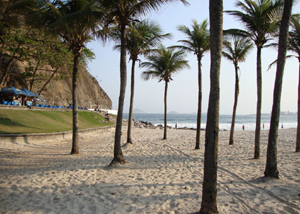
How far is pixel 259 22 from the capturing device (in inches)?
334

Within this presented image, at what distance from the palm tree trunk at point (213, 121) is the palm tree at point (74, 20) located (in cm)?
504

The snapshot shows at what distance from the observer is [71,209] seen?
4.09 metres

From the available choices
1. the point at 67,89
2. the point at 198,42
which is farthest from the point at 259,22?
the point at 67,89

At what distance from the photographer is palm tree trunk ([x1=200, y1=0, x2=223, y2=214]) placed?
3.83 meters

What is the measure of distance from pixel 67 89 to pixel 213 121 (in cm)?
4554

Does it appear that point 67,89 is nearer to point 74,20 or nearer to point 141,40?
point 141,40

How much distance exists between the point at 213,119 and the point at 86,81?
57.5 m

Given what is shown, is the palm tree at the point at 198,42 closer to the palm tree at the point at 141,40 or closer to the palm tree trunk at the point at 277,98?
the palm tree at the point at 141,40

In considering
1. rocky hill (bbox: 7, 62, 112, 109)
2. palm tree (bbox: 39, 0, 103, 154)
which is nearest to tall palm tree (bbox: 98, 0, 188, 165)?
palm tree (bbox: 39, 0, 103, 154)

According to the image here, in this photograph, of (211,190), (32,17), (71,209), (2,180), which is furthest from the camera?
(32,17)

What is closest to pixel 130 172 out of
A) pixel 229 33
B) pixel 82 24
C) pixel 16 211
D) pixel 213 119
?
pixel 16 211

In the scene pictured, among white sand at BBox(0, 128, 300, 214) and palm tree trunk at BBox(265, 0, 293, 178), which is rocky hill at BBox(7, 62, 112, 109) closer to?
white sand at BBox(0, 128, 300, 214)

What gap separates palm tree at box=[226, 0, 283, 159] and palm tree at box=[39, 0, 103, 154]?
554cm

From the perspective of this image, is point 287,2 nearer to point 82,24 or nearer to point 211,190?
point 211,190
